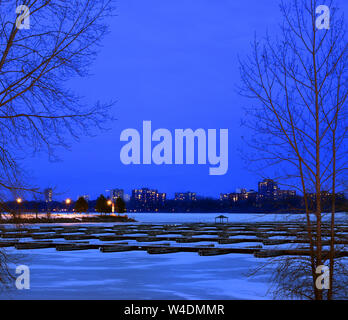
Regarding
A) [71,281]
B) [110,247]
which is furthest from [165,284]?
[110,247]

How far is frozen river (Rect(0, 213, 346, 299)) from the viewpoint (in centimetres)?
1130

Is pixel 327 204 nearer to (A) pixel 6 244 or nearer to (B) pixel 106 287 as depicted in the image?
(B) pixel 106 287

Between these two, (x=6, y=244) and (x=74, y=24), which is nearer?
(x=74, y=24)

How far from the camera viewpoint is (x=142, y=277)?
46.2 ft

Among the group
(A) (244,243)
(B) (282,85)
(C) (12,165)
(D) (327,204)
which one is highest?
(B) (282,85)

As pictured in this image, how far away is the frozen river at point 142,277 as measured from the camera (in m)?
11.3

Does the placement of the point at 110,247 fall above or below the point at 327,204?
below

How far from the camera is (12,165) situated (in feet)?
23.5

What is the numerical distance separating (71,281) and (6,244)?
12329mm

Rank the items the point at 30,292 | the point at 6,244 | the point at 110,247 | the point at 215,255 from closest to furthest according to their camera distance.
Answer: the point at 30,292
the point at 215,255
the point at 110,247
the point at 6,244
